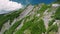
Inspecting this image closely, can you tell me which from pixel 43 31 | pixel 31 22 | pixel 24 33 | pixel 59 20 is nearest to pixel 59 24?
pixel 59 20

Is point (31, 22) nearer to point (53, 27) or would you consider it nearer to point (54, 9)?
point (54, 9)

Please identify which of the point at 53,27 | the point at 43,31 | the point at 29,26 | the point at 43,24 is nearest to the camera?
the point at 53,27

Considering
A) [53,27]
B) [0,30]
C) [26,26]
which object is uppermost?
[53,27]

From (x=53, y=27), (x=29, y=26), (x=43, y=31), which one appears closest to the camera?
(x=53, y=27)

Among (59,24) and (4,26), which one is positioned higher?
(59,24)

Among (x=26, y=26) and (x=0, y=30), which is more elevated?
(x=26, y=26)

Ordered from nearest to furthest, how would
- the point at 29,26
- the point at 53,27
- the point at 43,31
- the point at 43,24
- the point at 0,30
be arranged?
the point at 53,27, the point at 43,31, the point at 43,24, the point at 29,26, the point at 0,30

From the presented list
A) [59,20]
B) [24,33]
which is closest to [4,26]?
[24,33]

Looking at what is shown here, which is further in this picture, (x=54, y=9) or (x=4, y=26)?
(x=4, y=26)

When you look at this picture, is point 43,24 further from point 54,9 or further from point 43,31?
point 54,9
